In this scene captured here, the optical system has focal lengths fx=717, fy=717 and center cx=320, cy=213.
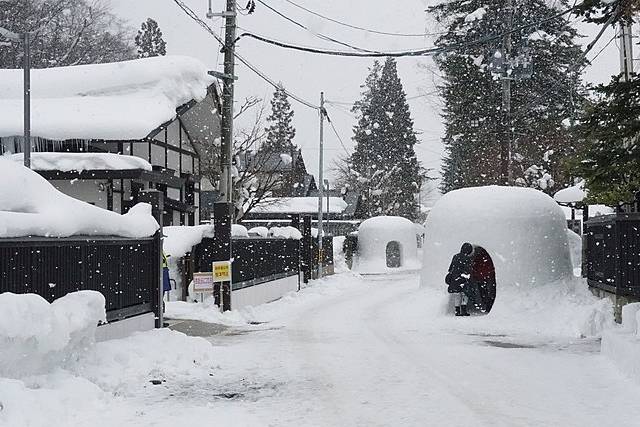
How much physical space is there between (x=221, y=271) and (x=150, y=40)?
162 feet

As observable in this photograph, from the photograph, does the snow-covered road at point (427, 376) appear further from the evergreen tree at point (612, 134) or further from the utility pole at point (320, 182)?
the utility pole at point (320, 182)

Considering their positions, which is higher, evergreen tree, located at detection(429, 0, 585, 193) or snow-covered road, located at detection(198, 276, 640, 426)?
evergreen tree, located at detection(429, 0, 585, 193)

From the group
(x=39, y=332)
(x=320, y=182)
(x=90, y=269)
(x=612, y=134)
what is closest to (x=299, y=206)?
(x=320, y=182)

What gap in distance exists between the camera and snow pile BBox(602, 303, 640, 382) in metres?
8.25

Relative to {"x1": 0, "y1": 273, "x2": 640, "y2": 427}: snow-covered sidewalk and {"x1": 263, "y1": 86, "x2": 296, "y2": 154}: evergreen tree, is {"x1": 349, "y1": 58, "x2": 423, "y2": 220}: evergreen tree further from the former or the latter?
{"x1": 0, "y1": 273, "x2": 640, "y2": 427}: snow-covered sidewalk

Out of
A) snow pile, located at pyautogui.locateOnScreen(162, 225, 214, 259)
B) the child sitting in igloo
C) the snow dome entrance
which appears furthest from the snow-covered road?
the snow dome entrance

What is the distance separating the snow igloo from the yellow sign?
26000mm

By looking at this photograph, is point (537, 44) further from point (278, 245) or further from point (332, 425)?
point (332, 425)

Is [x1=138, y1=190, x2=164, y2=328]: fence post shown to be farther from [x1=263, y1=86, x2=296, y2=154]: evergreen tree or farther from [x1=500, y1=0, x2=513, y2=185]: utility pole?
[x1=263, y1=86, x2=296, y2=154]: evergreen tree

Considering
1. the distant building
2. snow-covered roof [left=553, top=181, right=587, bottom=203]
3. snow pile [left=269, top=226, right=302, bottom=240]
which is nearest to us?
the distant building

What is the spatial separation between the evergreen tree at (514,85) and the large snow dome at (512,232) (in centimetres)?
1205

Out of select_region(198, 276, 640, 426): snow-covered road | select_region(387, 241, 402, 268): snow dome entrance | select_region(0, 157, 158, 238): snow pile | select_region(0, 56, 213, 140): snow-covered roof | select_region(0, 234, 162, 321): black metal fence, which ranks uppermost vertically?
select_region(0, 56, 213, 140): snow-covered roof

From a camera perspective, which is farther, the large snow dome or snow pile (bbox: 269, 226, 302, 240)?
snow pile (bbox: 269, 226, 302, 240)

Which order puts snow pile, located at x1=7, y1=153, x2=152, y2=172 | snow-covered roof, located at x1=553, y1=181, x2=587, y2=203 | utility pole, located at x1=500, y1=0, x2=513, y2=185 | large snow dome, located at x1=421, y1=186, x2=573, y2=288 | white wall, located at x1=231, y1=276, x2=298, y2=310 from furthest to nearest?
utility pole, located at x1=500, y1=0, x2=513, y2=185, snow-covered roof, located at x1=553, y1=181, x2=587, y2=203, snow pile, located at x1=7, y1=153, x2=152, y2=172, white wall, located at x1=231, y1=276, x2=298, y2=310, large snow dome, located at x1=421, y1=186, x2=573, y2=288
